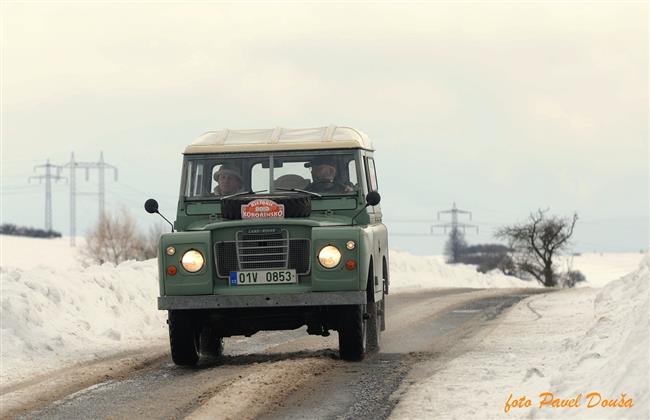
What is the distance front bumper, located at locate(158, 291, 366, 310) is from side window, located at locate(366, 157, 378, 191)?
2.13 metres

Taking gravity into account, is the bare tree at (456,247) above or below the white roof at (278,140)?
below

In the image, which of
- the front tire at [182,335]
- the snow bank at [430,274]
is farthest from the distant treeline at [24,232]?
the front tire at [182,335]

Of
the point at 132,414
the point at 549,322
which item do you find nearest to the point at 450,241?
the point at 549,322

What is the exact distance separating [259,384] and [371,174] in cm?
442

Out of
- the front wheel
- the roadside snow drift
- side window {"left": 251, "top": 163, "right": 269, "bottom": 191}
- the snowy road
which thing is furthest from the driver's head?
the roadside snow drift

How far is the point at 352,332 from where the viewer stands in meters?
12.6

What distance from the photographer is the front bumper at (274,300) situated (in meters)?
12.3

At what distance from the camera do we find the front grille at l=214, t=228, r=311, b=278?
12.4 metres

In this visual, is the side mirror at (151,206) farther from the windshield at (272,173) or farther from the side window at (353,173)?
the side window at (353,173)

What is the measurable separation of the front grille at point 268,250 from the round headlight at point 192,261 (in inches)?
7.5

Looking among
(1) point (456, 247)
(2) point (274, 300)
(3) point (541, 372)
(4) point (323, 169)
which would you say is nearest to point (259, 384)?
(2) point (274, 300)

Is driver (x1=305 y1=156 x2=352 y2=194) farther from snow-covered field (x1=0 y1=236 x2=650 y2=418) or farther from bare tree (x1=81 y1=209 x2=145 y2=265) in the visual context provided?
bare tree (x1=81 y1=209 x2=145 y2=265)

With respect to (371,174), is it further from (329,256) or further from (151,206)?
(151,206)

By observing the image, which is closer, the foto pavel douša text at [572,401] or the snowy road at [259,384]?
the foto pavel douša text at [572,401]
